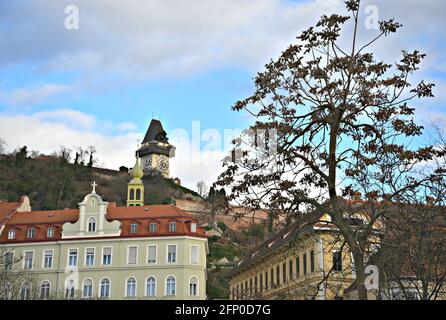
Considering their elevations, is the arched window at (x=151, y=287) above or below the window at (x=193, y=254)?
below

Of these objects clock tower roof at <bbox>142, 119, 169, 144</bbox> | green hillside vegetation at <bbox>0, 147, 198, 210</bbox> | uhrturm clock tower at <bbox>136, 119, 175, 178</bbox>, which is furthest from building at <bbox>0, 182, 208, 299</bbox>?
clock tower roof at <bbox>142, 119, 169, 144</bbox>

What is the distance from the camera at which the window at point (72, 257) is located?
5766 cm

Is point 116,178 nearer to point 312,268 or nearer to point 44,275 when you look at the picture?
point 44,275

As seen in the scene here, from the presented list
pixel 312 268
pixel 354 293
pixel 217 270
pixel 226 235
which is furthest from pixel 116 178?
pixel 354 293

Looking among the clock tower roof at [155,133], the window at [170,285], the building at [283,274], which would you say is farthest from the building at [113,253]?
the clock tower roof at [155,133]

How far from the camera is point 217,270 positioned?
8638 centimetres

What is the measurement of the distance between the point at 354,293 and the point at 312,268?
816 centimetres

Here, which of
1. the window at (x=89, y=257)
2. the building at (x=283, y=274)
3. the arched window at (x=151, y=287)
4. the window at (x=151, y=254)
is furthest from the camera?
the window at (x=89, y=257)

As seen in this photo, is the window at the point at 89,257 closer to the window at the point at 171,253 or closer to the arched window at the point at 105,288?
the arched window at the point at 105,288

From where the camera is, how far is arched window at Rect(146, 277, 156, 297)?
55.1m

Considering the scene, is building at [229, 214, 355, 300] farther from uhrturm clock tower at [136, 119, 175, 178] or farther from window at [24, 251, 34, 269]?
uhrturm clock tower at [136, 119, 175, 178]

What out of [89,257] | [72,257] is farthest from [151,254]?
[72,257]

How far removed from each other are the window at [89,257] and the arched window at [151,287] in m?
5.54

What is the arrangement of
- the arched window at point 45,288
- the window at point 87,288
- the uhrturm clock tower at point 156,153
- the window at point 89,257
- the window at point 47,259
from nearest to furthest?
the arched window at point 45,288, the window at point 87,288, the window at point 89,257, the window at point 47,259, the uhrturm clock tower at point 156,153
